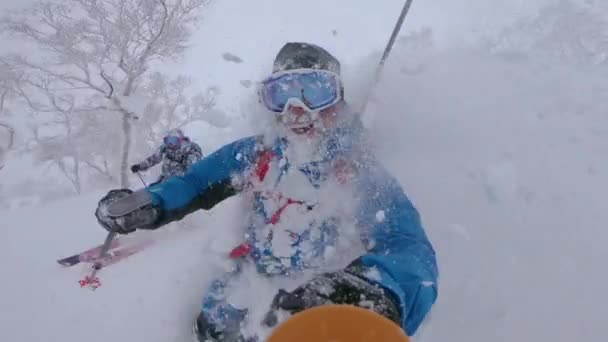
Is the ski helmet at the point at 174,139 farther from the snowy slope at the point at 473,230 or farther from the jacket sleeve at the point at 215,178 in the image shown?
the jacket sleeve at the point at 215,178

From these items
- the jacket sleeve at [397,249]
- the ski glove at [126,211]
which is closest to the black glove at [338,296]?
the jacket sleeve at [397,249]

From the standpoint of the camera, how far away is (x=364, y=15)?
3244cm

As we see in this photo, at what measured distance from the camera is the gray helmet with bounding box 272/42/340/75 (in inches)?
81.6

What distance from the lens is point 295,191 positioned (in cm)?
199

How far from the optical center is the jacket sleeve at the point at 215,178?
2178mm

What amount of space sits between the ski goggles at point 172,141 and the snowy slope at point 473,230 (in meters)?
1.51

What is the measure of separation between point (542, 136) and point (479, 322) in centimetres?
276

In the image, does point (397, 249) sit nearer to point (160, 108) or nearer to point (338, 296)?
point (338, 296)

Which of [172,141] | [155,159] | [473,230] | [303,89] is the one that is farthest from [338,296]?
[155,159]

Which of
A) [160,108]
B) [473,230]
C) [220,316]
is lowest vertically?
[160,108]

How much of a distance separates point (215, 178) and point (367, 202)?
81 cm

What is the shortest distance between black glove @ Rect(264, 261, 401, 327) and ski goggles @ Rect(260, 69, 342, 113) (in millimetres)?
982

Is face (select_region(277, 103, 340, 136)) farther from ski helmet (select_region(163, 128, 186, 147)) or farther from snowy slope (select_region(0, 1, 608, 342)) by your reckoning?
ski helmet (select_region(163, 128, 186, 147))

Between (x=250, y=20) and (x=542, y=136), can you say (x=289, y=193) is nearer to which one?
(x=542, y=136)
